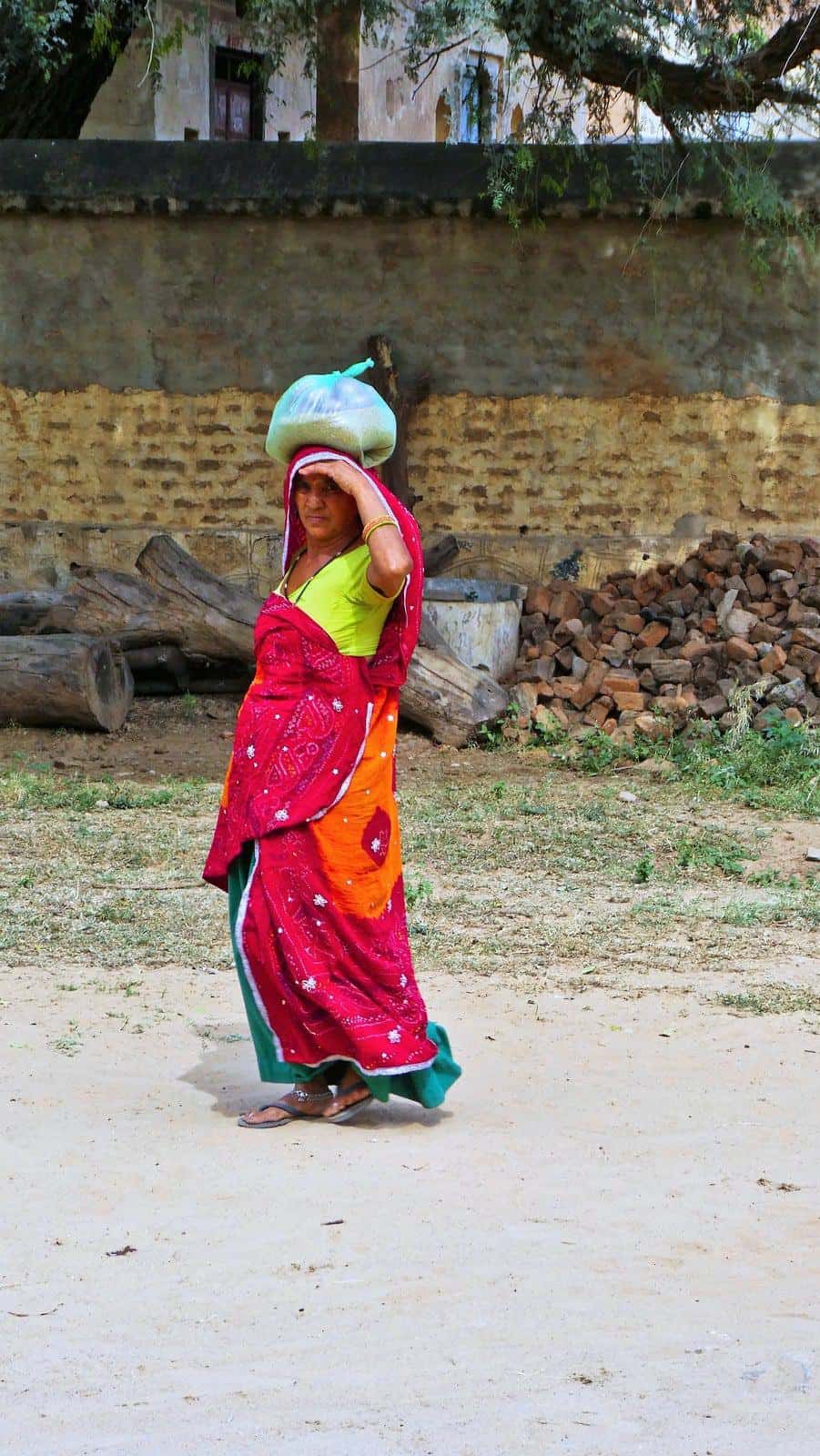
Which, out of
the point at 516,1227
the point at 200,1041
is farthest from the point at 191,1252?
the point at 200,1041

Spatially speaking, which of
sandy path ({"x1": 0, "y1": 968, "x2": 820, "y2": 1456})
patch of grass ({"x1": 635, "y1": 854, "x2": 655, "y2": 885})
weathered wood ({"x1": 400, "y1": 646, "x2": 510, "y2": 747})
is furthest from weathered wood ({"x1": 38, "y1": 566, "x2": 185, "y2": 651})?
sandy path ({"x1": 0, "y1": 968, "x2": 820, "y2": 1456})

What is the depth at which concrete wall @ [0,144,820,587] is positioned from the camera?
32.6 ft

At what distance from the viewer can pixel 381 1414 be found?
2.51 m

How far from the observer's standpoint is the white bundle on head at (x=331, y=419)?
3.65 m

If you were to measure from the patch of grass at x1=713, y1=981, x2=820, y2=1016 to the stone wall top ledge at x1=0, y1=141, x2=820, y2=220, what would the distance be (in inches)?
243

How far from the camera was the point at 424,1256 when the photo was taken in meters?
3.09

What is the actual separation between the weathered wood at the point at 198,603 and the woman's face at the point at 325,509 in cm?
533

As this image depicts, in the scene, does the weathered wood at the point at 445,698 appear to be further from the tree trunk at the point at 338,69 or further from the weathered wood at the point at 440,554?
the tree trunk at the point at 338,69

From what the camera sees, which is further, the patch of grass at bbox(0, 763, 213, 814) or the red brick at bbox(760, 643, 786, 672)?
the red brick at bbox(760, 643, 786, 672)

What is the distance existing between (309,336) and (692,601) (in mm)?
3094

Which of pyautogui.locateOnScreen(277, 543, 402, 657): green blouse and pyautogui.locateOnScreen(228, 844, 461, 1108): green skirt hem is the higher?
pyautogui.locateOnScreen(277, 543, 402, 657): green blouse

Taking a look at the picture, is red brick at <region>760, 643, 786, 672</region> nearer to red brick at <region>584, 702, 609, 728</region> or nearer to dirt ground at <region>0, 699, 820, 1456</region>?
red brick at <region>584, 702, 609, 728</region>

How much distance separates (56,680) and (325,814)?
17.1ft

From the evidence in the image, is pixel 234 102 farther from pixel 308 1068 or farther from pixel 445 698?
pixel 308 1068
